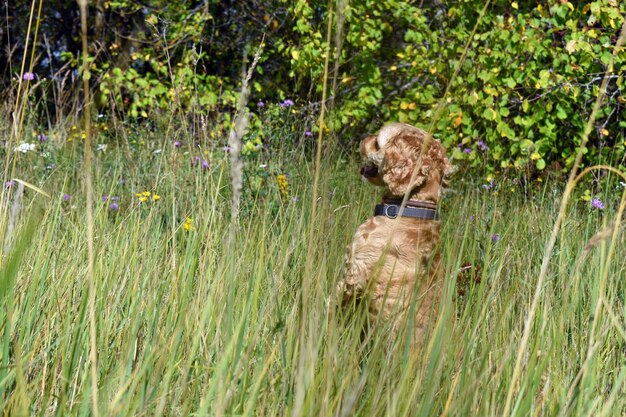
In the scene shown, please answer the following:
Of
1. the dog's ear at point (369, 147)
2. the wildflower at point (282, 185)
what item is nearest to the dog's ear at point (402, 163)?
the dog's ear at point (369, 147)

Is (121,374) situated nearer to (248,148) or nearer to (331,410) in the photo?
(331,410)

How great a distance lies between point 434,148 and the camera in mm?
2383

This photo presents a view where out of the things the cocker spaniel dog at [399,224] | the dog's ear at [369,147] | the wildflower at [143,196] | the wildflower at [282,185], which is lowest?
the wildflower at [143,196]

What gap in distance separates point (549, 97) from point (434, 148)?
264 centimetres

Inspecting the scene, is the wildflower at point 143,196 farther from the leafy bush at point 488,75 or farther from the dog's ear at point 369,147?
the dog's ear at point 369,147

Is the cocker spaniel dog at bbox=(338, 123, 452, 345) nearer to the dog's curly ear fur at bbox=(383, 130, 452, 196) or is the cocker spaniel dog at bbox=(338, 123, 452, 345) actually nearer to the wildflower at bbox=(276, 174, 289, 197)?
the dog's curly ear fur at bbox=(383, 130, 452, 196)

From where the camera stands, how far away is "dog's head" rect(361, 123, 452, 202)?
7.59 ft

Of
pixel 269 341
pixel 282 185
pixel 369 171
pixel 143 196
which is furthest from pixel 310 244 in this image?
pixel 282 185

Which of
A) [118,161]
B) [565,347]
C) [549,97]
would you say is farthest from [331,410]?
[549,97]

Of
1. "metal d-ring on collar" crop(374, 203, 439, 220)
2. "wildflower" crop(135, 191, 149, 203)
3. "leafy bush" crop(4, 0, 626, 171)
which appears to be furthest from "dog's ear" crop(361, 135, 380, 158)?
"leafy bush" crop(4, 0, 626, 171)

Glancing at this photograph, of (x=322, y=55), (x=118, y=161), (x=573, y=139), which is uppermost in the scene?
(x=322, y=55)

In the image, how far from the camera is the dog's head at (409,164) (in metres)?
2.31

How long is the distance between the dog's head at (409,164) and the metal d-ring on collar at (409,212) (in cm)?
6

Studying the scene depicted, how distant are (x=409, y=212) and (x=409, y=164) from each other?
15cm
